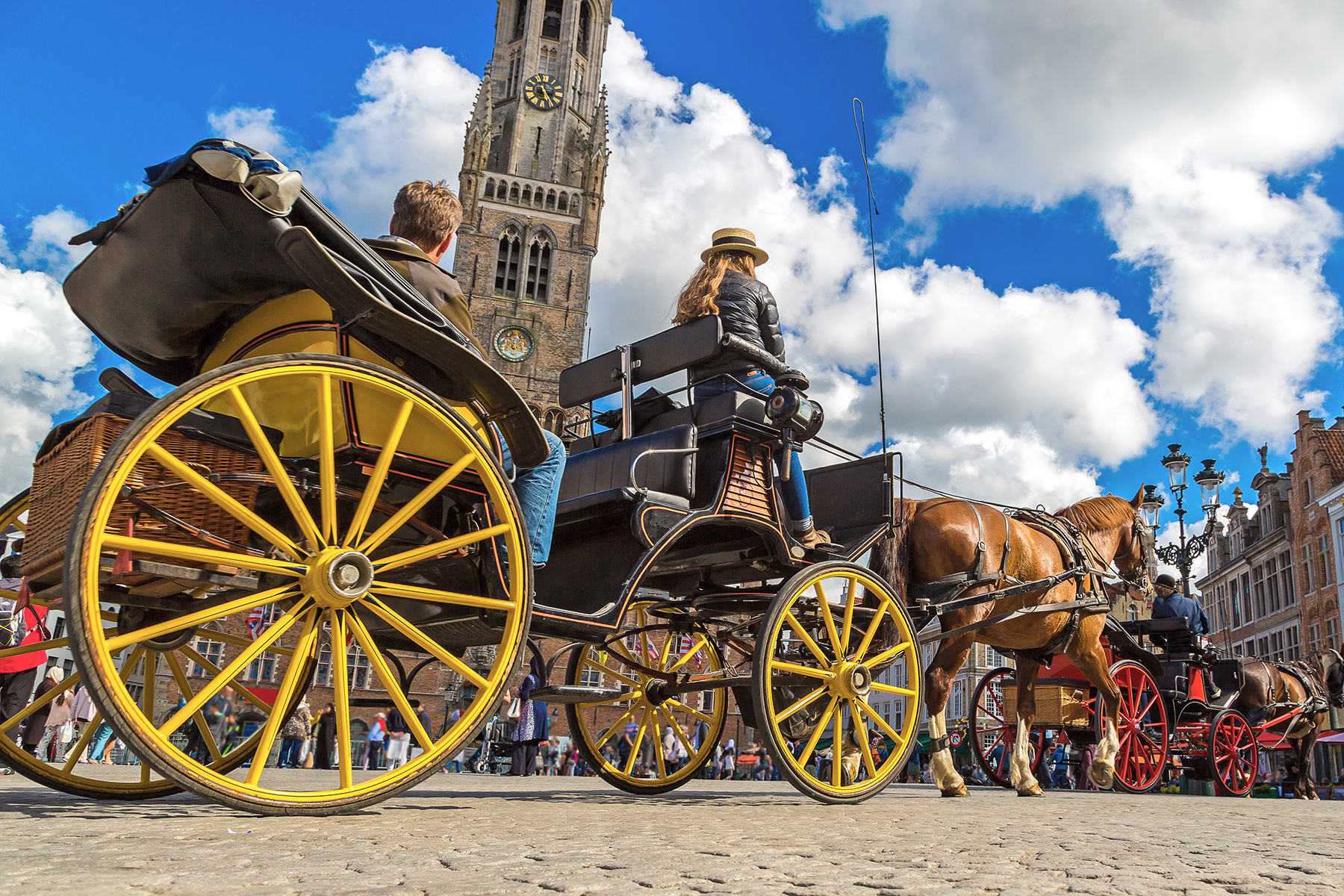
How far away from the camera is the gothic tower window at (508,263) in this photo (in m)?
47.2

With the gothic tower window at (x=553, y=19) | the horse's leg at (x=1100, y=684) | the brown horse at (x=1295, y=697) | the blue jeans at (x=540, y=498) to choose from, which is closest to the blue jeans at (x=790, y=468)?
the blue jeans at (x=540, y=498)

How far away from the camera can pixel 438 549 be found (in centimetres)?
290

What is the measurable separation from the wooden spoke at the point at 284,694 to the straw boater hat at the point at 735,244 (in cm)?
319

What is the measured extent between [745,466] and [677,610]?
1562 mm

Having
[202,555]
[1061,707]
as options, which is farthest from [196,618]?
[1061,707]

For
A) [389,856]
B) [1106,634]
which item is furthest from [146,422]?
[1106,634]

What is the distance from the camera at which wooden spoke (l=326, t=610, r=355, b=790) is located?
2553 millimetres

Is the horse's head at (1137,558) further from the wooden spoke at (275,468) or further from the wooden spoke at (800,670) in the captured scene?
the wooden spoke at (275,468)

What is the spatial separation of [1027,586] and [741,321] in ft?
8.61

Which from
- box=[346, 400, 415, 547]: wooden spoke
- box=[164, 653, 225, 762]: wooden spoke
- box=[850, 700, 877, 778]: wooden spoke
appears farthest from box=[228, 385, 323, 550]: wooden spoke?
box=[850, 700, 877, 778]: wooden spoke

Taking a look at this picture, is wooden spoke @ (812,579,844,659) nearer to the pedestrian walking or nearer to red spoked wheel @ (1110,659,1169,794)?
red spoked wheel @ (1110,659,1169,794)

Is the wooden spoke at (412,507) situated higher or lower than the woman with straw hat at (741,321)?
lower

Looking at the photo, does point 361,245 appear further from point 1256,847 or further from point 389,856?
point 1256,847

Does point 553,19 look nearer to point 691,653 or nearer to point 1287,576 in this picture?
point 1287,576
